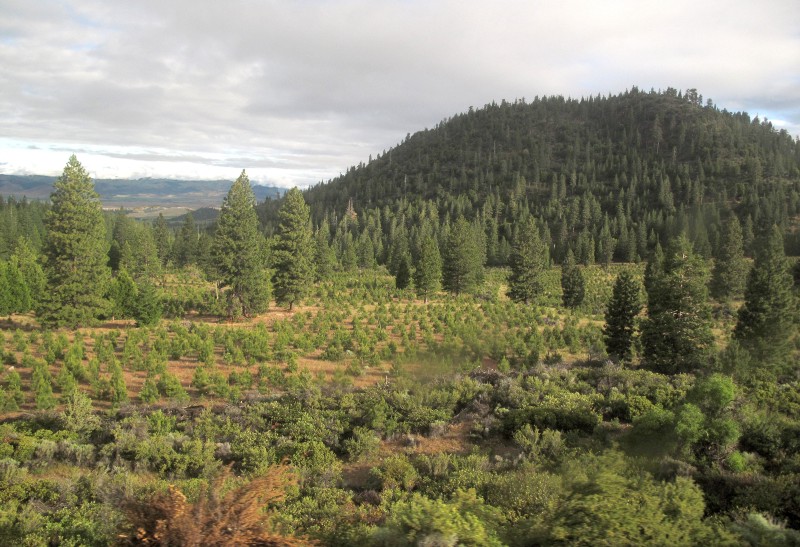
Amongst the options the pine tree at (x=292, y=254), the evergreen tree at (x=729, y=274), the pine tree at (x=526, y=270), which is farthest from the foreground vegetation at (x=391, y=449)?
the evergreen tree at (x=729, y=274)

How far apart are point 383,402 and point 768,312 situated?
1956 centimetres

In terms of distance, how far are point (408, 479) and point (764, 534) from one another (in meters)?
5.34

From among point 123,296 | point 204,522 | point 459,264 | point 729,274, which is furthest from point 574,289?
point 204,522

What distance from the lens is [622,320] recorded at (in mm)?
22141

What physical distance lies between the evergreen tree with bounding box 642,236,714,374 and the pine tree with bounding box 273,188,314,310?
21174 mm

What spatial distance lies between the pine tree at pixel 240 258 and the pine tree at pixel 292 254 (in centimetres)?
182

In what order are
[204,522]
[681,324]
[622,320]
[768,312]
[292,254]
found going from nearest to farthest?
[204,522]
[681,324]
[768,312]
[622,320]
[292,254]

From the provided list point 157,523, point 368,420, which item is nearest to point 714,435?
point 368,420

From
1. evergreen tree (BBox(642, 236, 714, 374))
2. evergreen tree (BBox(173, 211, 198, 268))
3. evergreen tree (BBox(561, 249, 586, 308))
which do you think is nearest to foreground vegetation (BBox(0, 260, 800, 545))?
evergreen tree (BBox(642, 236, 714, 374))

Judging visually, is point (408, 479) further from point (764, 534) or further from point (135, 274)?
point (135, 274)

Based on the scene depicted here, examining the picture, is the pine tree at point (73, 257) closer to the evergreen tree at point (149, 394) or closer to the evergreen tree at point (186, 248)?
the evergreen tree at point (149, 394)

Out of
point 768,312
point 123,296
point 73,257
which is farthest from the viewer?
point 123,296

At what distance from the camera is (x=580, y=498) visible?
19.0 feet

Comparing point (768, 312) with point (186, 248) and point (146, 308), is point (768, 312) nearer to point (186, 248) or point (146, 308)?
point (146, 308)
